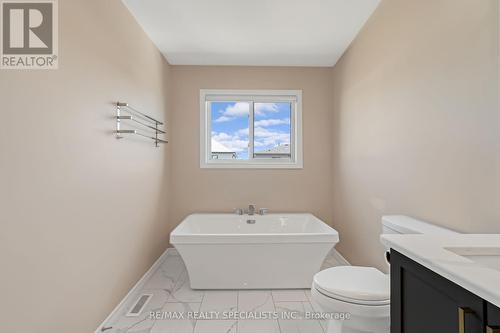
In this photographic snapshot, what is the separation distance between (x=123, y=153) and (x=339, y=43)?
246cm

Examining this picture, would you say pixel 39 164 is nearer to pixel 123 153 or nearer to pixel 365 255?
pixel 123 153

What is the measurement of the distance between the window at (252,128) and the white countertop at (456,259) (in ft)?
8.65

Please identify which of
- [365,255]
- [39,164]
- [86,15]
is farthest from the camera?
[365,255]

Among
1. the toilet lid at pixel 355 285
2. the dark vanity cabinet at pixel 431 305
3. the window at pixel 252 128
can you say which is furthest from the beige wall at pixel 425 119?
the window at pixel 252 128

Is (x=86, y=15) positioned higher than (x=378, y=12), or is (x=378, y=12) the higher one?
(x=378, y=12)

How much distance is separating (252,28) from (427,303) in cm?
258

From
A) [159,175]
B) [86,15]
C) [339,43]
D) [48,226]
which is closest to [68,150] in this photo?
[48,226]

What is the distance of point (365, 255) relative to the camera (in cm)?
259

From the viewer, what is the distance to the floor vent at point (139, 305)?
85.5 inches

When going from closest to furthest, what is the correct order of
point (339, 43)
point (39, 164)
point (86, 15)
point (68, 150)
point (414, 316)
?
point (414, 316)
point (39, 164)
point (68, 150)
point (86, 15)
point (339, 43)

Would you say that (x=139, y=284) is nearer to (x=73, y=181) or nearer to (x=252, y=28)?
(x=73, y=181)

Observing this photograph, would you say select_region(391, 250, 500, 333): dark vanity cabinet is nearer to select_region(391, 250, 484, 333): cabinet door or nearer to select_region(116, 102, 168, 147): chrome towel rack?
select_region(391, 250, 484, 333): cabinet door

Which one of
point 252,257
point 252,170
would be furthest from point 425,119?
point 252,170

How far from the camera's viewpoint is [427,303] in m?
0.83
